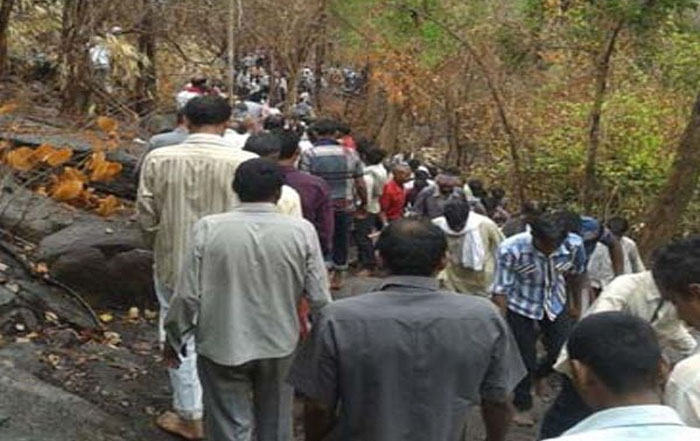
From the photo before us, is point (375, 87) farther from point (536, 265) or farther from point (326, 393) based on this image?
point (326, 393)

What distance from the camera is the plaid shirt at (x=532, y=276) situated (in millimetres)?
6793

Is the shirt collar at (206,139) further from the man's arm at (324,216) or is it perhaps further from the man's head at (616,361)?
the man's head at (616,361)

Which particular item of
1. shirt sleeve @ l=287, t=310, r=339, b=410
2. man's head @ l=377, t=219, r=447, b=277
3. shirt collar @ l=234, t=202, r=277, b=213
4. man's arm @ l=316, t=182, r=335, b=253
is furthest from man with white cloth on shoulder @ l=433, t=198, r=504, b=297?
shirt sleeve @ l=287, t=310, r=339, b=410

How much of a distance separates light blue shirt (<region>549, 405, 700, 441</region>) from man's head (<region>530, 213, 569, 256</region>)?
4254 millimetres

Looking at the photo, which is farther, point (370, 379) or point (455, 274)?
point (455, 274)

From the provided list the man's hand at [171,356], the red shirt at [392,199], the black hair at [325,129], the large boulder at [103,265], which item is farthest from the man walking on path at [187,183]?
the red shirt at [392,199]

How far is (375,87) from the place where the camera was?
24484mm

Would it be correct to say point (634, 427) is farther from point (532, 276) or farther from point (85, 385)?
point (532, 276)

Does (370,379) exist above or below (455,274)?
above

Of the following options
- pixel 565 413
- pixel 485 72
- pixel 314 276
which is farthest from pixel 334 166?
pixel 485 72

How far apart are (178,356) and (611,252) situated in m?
4.78

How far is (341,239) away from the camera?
9.52 metres

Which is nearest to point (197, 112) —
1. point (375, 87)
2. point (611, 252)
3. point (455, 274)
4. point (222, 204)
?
point (222, 204)

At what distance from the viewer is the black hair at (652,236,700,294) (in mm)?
3594
